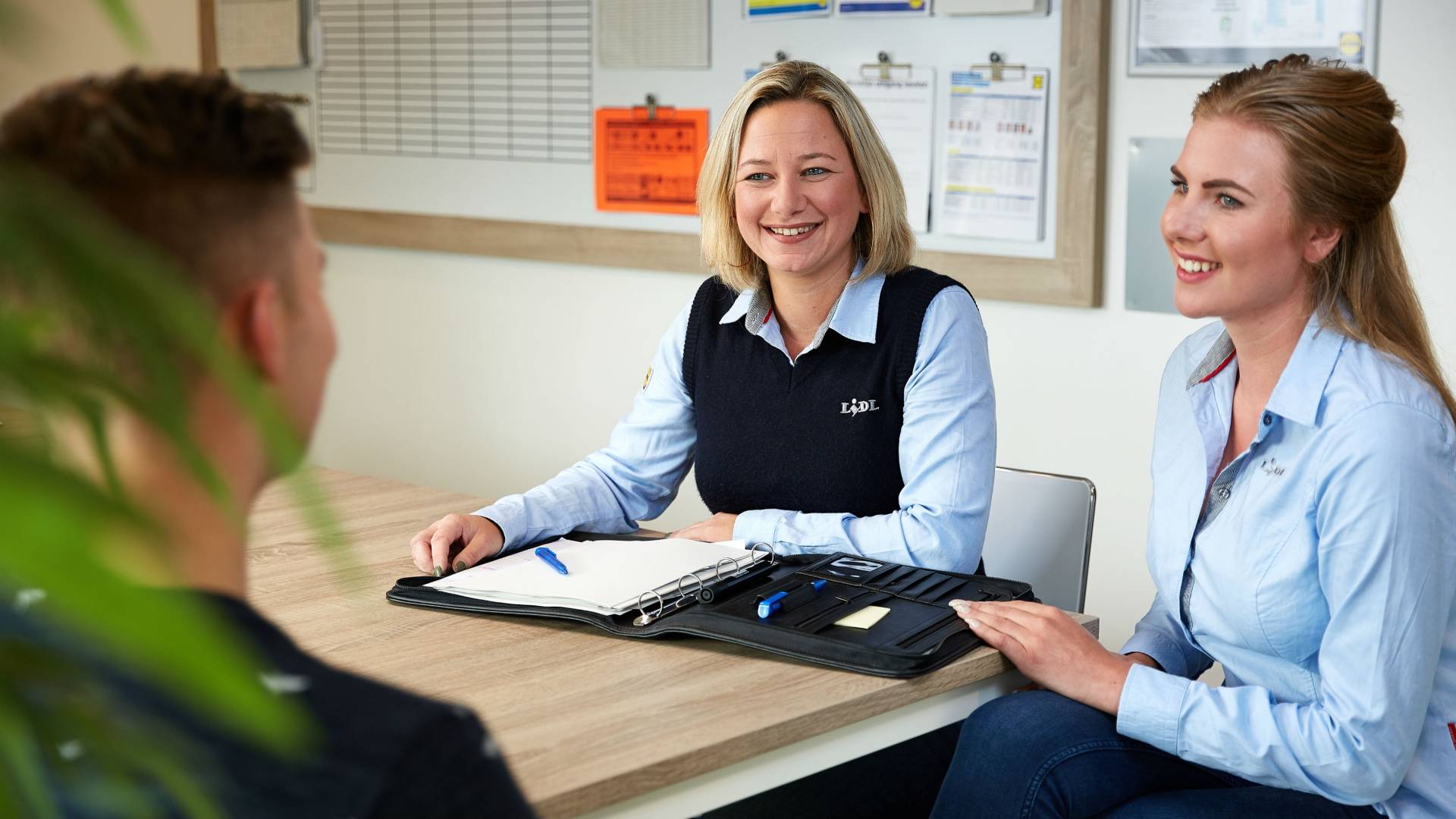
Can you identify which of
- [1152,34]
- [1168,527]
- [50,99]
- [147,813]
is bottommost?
[1168,527]

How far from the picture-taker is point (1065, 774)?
1.49 meters

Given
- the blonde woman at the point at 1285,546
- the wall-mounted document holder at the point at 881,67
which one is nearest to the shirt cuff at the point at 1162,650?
the blonde woman at the point at 1285,546

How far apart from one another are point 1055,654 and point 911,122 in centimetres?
183

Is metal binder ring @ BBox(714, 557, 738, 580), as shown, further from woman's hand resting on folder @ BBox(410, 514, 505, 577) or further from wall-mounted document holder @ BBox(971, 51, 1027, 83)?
wall-mounted document holder @ BBox(971, 51, 1027, 83)

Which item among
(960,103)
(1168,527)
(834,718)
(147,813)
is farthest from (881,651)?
(960,103)

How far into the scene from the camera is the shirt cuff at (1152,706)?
1.47m

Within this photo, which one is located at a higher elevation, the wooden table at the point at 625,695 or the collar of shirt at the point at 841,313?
the collar of shirt at the point at 841,313

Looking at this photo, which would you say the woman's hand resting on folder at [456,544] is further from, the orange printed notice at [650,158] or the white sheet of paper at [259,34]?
the white sheet of paper at [259,34]

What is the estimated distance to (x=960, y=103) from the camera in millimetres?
3055

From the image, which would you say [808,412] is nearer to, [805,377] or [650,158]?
[805,377]

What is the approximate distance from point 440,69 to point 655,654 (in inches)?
115

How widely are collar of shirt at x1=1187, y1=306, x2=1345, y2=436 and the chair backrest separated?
0.54 metres

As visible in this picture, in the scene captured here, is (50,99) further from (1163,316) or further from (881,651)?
(1163,316)

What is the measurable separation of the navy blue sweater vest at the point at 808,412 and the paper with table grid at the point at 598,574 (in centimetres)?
25
